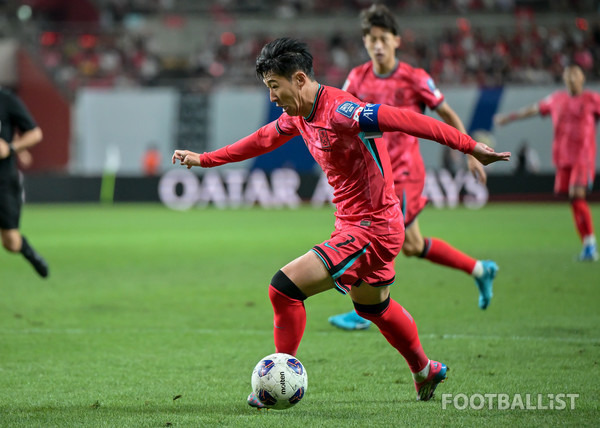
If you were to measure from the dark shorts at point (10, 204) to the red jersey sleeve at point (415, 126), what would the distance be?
5225 millimetres

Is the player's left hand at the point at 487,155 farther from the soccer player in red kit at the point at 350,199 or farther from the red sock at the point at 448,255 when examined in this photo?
the red sock at the point at 448,255

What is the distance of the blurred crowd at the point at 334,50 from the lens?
2702 centimetres

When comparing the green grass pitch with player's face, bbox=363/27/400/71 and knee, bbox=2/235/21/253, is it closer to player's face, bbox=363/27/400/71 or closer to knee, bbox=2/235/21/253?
knee, bbox=2/235/21/253

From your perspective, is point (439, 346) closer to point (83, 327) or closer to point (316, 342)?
point (316, 342)

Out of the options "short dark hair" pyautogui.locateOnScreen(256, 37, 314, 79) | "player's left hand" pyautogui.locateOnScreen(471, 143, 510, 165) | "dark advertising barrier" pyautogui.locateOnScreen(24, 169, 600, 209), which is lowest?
"dark advertising barrier" pyautogui.locateOnScreen(24, 169, 600, 209)

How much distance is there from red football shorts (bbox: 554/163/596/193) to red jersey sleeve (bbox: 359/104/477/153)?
23.2ft

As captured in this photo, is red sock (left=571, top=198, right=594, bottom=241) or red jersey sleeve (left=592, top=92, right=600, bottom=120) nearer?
red sock (left=571, top=198, right=594, bottom=241)

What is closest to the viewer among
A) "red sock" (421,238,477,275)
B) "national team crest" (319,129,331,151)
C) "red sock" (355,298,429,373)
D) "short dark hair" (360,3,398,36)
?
"national team crest" (319,129,331,151)

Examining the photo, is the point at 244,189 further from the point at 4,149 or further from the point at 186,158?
the point at 186,158

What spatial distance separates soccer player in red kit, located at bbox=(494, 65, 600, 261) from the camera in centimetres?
1041

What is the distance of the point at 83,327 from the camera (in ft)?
21.5

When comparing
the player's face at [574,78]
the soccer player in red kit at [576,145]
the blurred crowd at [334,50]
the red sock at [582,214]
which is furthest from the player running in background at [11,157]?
the blurred crowd at [334,50]

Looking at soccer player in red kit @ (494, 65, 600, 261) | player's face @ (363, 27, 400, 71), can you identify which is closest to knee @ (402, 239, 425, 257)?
player's face @ (363, 27, 400, 71)

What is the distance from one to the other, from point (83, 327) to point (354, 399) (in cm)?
301
